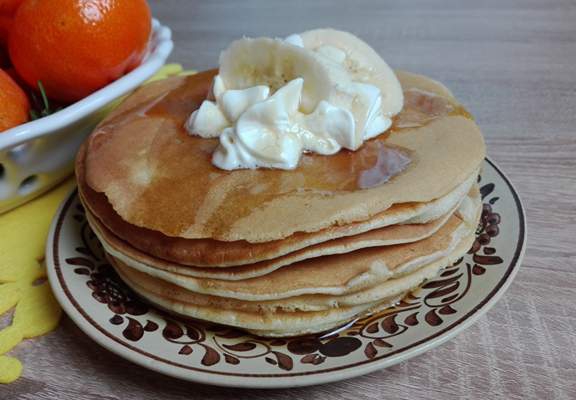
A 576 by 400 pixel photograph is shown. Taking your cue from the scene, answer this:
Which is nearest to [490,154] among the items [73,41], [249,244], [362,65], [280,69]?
[362,65]

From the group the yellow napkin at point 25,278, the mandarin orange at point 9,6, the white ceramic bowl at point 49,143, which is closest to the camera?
the yellow napkin at point 25,278

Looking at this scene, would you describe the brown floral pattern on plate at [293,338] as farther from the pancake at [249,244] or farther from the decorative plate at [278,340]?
the pancake at [249,244]

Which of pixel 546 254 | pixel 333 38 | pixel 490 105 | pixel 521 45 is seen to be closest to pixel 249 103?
pixel 333 38

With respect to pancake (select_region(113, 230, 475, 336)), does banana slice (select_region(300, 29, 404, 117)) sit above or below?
above

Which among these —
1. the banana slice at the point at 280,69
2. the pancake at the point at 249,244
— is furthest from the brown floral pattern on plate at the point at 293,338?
the banana slice at the point at 280,69

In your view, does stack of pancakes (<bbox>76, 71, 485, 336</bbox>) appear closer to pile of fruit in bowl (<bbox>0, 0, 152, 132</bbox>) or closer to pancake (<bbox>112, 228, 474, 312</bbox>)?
pancake (<bbox>112, 228, 474, 312</bbox>)

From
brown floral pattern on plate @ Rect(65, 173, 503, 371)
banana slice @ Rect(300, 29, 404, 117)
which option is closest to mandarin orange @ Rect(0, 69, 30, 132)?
brown floral pattern on plate @ Rect(65, 173, 503, 371)
